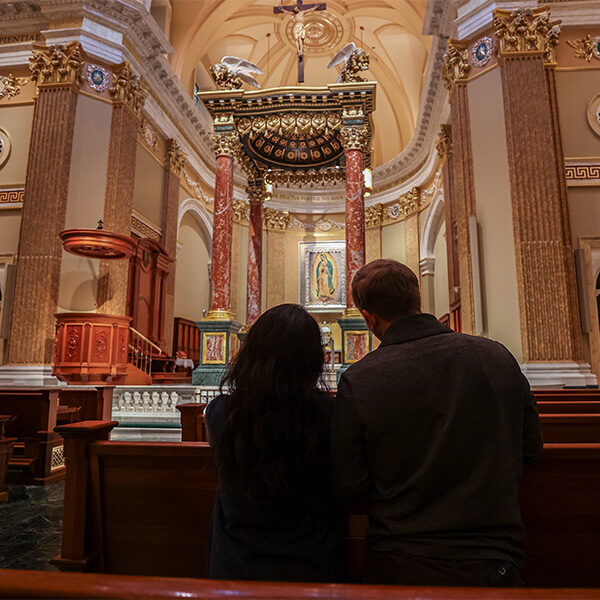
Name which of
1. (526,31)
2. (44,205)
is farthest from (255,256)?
(526,31)

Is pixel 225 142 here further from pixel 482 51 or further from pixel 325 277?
pixel 325 277

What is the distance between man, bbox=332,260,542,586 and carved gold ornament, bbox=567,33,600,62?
8.90 meters

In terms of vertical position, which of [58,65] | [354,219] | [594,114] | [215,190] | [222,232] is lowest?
[222,232]

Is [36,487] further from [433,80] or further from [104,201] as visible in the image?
[433,80]

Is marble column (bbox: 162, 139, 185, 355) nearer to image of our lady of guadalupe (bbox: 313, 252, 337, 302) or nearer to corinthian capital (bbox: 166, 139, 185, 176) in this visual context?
corinthian capital (bbox: 166, 139, 185, 176)

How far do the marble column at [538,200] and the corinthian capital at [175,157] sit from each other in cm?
725

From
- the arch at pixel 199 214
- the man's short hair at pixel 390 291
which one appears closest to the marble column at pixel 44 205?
the arch at pixel 199 214

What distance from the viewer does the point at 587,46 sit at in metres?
7.80

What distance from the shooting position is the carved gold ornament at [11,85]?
8.67m

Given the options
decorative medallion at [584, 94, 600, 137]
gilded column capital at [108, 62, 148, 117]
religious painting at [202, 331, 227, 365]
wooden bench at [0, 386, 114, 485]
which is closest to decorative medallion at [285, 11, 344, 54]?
gilded column capital at [108, 62, 148, 117]

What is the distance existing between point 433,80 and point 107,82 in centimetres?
685

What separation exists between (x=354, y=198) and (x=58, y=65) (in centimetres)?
578

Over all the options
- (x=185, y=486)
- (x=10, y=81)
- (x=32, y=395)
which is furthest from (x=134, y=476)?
(x=10, y=81)

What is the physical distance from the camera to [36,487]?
4031mm
